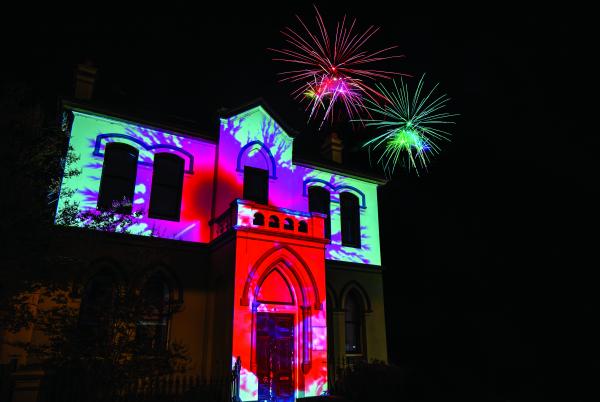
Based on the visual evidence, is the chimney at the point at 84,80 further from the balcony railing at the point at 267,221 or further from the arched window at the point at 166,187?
the balcony railing at the point at 267,221

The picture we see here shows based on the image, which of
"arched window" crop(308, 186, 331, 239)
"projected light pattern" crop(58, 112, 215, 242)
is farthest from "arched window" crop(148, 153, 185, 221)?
"arched window" crop(308, 186, 331, 239)

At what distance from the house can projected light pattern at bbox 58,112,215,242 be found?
3 centimetres

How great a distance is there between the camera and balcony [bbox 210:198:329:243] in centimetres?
1359

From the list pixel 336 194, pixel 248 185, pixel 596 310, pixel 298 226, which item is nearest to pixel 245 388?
pixel 298 226

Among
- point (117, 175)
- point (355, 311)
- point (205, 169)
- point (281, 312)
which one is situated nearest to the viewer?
point (281, 312)

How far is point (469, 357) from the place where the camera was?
24.7 meters

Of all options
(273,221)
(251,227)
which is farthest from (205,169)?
(251,227)

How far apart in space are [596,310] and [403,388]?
1258 cm

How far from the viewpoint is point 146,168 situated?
15211 mm

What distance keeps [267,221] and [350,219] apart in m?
6.59

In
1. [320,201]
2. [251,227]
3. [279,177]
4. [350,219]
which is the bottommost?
[251,227]

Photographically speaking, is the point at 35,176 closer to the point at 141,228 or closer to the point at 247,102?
the point at 141,228

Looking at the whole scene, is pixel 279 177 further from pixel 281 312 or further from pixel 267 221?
pixel 281 312

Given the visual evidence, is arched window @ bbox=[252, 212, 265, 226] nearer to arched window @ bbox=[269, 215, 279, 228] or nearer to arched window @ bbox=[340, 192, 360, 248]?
arched window @ bbox=[269, 215, 279, 228]
